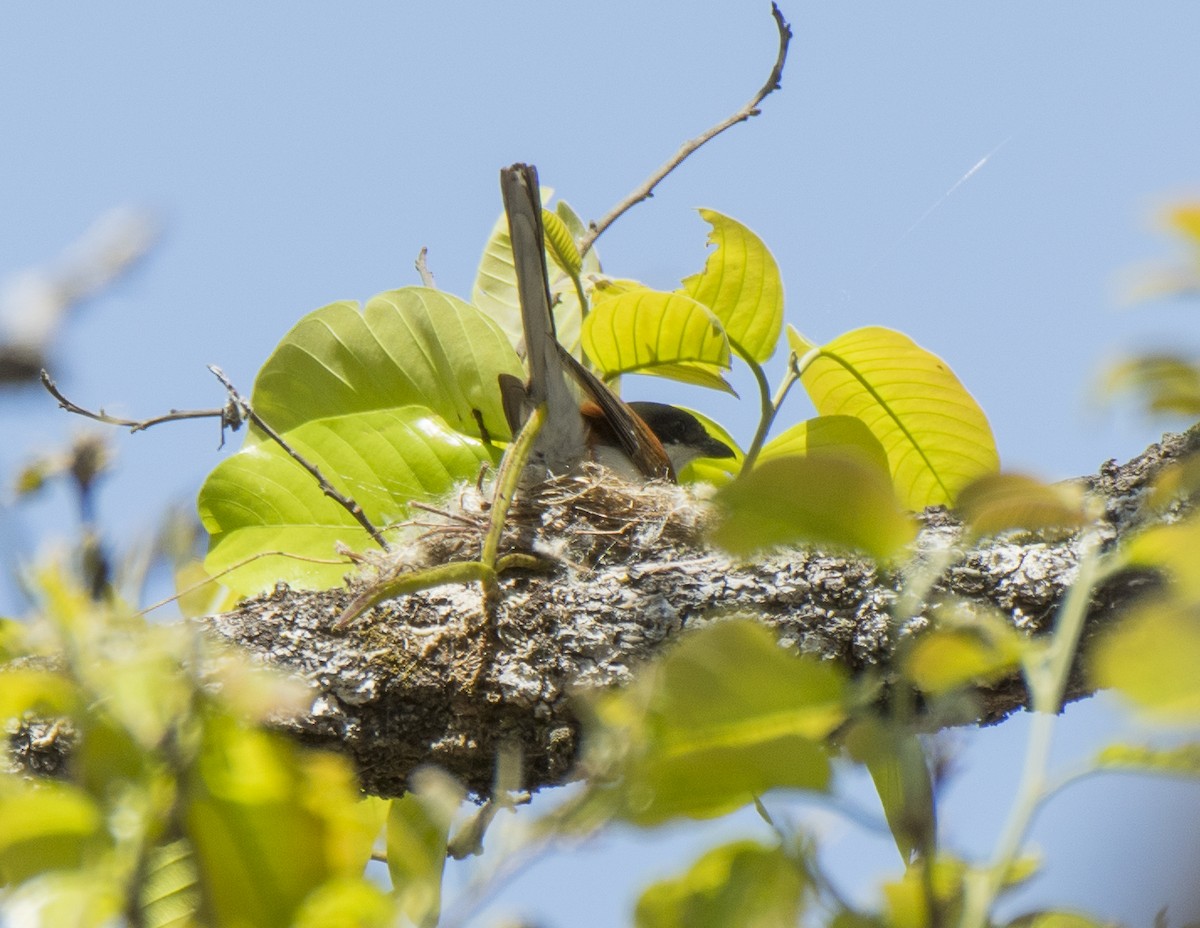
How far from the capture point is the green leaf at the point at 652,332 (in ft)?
8.75

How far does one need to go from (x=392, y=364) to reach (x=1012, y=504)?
2411 mm

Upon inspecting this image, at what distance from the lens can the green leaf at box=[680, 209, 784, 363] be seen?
9.00ft

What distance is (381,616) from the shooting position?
2.18 metres

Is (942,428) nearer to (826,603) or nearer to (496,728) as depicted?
(826,603)

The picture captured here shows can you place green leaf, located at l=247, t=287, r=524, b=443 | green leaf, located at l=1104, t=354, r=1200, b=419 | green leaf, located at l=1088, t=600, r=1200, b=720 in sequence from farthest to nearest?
green leaf, located at l=247, t=287, r=524, b=443
green leaf, located at l=1104, t=354, r=1200, b=419
green leaf, located at l=1088, t=600, r=1200, b=720

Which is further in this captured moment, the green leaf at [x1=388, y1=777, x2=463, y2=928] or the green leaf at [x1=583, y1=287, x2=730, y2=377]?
the green leaf at [x1=583, y1=287, x2=730, y2=377]

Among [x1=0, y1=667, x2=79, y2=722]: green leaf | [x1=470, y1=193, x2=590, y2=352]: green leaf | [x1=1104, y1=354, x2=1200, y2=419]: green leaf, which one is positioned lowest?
[x1=0, y1=667, x2=79, y2=722]: green leaf

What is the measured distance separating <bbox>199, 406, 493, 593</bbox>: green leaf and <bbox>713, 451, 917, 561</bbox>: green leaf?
7.07ft

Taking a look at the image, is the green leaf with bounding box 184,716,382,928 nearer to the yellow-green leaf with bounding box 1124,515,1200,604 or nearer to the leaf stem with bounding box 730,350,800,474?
the yellow-green leaf with bounding box 1124,515,1200,604

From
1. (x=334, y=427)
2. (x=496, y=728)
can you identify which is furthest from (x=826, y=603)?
(x=334, y=427)

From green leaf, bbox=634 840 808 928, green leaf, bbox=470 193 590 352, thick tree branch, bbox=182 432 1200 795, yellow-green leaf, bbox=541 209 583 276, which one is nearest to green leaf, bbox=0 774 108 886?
green leaf, bbox=634 840 808 928

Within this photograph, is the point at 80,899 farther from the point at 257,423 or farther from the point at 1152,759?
the point at 257,423

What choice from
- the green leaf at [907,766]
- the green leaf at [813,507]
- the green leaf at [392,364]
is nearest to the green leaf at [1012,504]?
the green leaf at [813,507]

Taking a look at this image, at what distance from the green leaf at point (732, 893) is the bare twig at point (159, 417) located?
1926 mm
